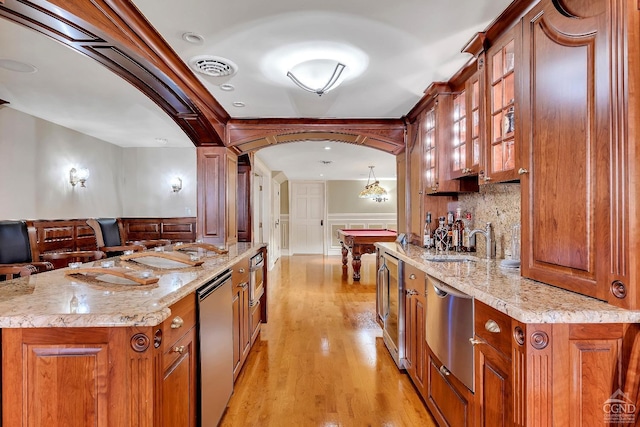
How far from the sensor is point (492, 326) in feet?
4.29

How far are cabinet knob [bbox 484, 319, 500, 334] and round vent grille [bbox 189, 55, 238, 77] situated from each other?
7.28 feet

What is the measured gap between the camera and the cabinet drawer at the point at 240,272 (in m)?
2.42

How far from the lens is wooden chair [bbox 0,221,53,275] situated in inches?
121

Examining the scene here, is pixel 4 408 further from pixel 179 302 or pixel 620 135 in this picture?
pixel 620 135

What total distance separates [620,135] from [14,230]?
4.39 m

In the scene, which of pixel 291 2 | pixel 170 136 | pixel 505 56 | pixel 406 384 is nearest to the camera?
pixel 291 2

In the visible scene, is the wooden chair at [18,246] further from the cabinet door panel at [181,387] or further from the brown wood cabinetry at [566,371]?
the brown wood cabinetry at [566,371]

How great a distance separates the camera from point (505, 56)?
1.92m

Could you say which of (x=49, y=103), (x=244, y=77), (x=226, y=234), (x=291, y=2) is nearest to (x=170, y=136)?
(x=49, y=103)

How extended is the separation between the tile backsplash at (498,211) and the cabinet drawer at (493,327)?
1.03m

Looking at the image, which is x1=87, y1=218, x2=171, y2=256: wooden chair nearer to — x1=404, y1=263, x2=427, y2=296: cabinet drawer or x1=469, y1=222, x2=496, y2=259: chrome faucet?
x1=404, y1=263, x2=427, y2=296: cabinet drawer

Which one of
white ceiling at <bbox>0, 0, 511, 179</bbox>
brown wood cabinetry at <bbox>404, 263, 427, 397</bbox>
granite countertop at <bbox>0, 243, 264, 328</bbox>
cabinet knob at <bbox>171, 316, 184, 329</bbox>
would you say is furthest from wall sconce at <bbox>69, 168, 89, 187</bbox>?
brown wood cabinetry at <bbox>404, 263, 427, 397</bbox>

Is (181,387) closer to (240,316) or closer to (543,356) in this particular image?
(240,316)

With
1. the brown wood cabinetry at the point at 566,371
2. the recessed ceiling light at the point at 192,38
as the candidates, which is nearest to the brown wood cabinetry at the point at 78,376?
the brown wood cabinetry at the point at 566,371
